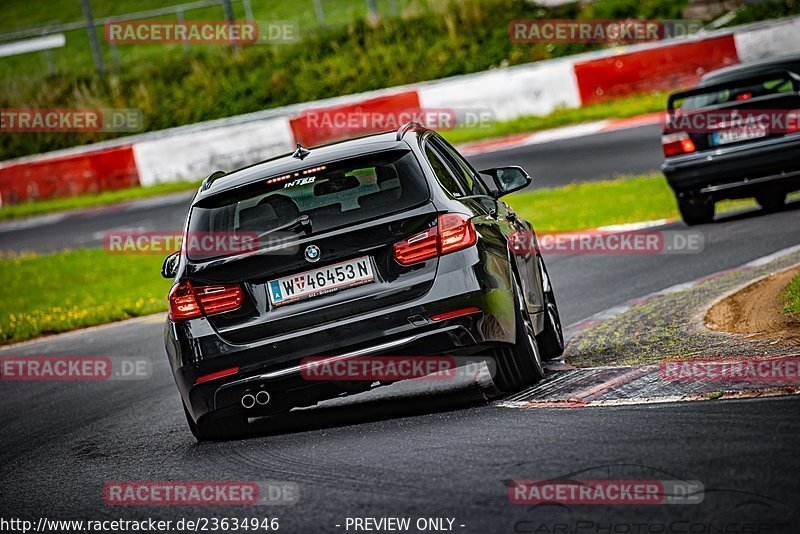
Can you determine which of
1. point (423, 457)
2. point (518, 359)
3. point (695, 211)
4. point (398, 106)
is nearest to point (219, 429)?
point (518, 359)

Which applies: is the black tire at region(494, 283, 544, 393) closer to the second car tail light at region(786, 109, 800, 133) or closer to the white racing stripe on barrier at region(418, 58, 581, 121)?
→ the second car tail light at region(786, 109, 800, 133)

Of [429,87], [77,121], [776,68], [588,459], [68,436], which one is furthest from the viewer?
[77,121]

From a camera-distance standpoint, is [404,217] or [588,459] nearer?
[588,459]

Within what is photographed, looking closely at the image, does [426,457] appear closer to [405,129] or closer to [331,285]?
[331,285]

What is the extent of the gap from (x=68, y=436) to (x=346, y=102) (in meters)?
19.1

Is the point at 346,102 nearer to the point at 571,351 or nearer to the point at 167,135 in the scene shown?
the point at 167,135

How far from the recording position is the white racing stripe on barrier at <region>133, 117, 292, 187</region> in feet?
92.0

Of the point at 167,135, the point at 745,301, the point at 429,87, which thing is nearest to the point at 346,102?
the point at 429,87

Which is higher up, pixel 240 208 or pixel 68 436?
pixel 240 208

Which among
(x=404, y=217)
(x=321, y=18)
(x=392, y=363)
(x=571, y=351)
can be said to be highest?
(x=321, y=18)

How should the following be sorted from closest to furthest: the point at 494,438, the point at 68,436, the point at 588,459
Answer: the point at 588,459
the point at 494,438
the point at 68,436

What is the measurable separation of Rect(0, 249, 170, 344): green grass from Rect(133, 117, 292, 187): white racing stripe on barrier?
6002mm

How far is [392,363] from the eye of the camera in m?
7.25

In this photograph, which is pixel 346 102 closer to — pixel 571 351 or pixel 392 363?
pixel 571 351
